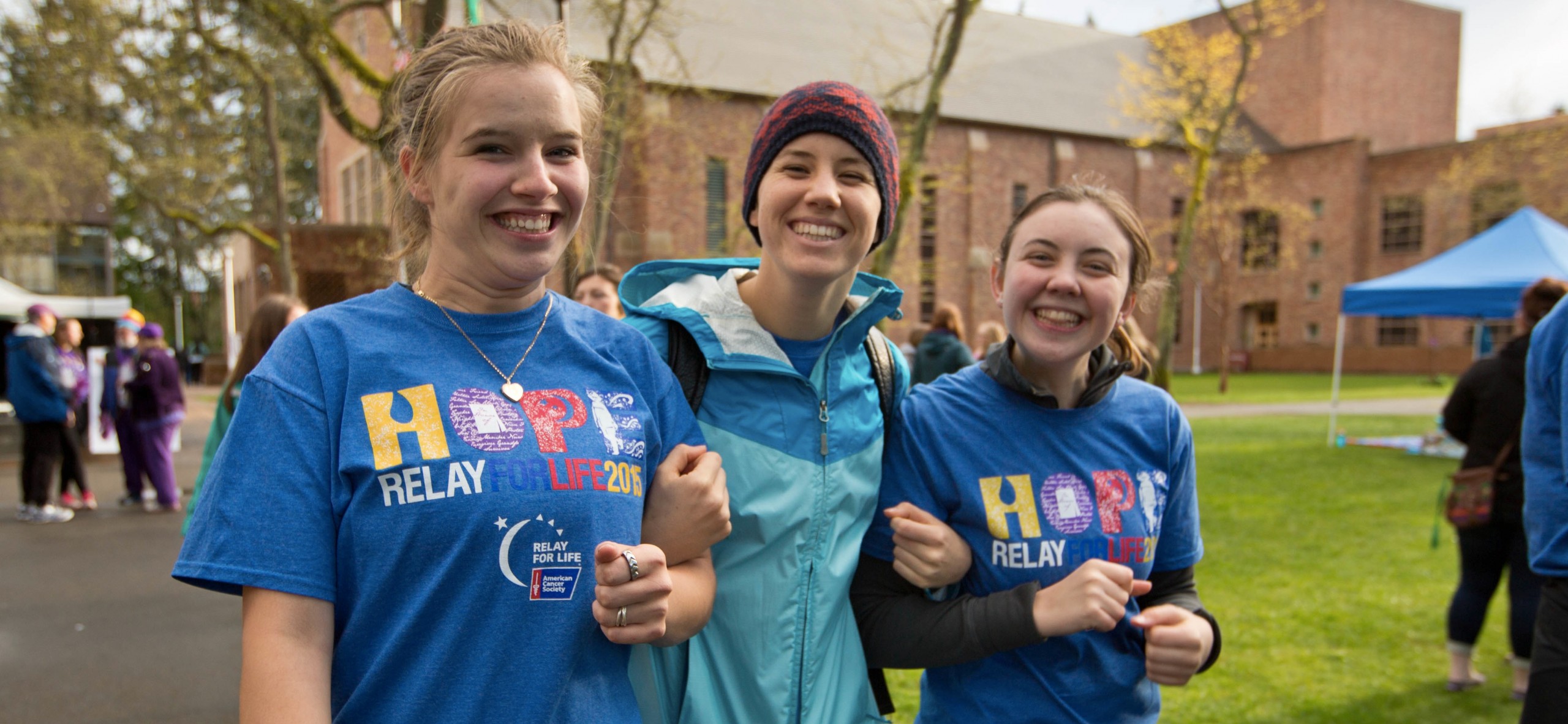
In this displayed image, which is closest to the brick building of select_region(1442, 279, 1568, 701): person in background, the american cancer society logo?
select_region(1442, 279, 1568, 701): person in background

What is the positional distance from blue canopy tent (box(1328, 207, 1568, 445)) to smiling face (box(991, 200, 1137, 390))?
36.9ft

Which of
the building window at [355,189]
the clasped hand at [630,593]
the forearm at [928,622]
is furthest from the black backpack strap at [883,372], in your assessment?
the building window at [355,189]

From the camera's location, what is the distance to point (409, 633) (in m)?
1.23

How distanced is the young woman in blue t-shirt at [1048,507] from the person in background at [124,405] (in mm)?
10106

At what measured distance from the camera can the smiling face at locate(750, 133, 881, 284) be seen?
179 cm

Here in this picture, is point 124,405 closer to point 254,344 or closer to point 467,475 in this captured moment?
point 254,344

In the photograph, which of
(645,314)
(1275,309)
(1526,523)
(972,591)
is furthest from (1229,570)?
(1275,309)

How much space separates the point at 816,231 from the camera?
180cm

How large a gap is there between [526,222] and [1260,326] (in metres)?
44.4

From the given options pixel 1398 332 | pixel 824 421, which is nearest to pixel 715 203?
pixel 824 421

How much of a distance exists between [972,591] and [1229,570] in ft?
19.0

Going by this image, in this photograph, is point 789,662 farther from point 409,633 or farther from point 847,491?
point 409,633

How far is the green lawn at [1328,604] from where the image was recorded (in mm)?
4438

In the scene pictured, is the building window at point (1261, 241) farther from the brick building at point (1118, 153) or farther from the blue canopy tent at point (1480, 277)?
the blue canopy tent at point (1480, 277)
